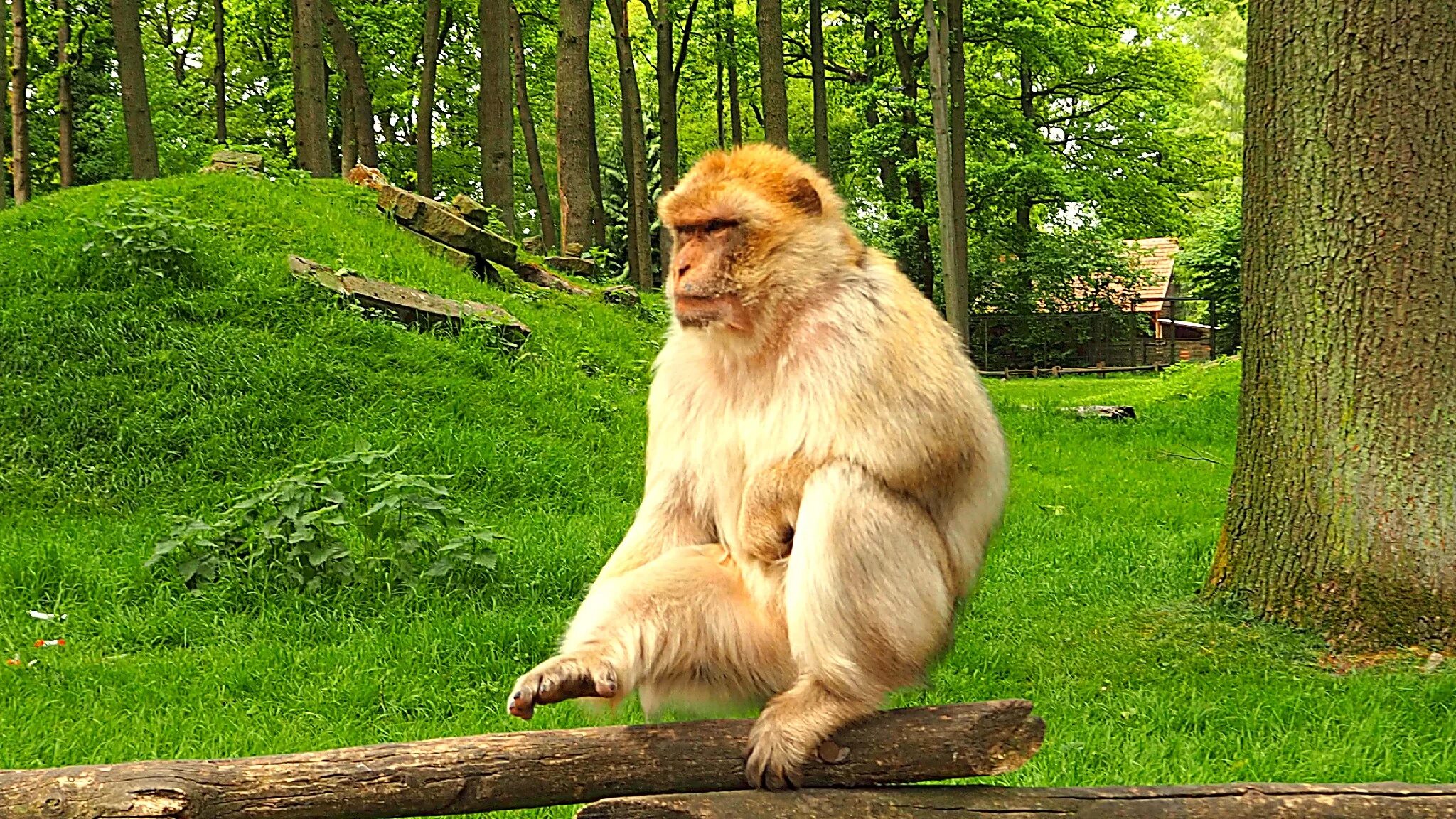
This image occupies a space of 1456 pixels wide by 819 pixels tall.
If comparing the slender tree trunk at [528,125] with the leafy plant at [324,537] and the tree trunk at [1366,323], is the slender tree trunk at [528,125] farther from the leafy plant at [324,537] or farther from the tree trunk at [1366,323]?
the tree trunk at [1366,323]

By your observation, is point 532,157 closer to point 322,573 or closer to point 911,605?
point 322,573

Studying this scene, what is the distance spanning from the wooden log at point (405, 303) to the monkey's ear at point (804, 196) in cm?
734

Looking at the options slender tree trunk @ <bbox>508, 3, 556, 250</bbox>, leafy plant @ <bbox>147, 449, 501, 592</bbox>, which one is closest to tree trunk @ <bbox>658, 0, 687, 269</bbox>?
slender tree trunk @ <bbox>508, 3, 556, 250</bbox>

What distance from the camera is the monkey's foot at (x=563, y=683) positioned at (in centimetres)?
258

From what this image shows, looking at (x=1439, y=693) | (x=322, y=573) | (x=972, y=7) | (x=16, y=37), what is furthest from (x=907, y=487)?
(x=972, y=7)

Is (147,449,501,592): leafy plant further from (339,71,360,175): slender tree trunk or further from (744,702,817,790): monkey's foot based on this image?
(339,71,360,175): slender tree trunk

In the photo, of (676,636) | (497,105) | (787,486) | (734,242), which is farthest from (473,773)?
(497,105)

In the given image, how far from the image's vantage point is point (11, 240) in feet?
34.7

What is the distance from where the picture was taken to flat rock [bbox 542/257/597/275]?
53.9ft

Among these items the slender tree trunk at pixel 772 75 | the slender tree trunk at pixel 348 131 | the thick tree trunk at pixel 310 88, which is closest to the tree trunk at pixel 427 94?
the thick tree trunk at pixel 310 88

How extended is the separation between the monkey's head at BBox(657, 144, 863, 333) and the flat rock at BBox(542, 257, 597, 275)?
13.3 metres

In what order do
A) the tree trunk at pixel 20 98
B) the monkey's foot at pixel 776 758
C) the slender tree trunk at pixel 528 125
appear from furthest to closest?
the slender tree trunk at pixel 528 125 < the tree trunk at pixel 20 98 < the monkey's foot at pixel 776 758

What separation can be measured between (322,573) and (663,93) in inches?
536

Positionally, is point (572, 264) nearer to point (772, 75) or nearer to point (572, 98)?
point (572, 98)
